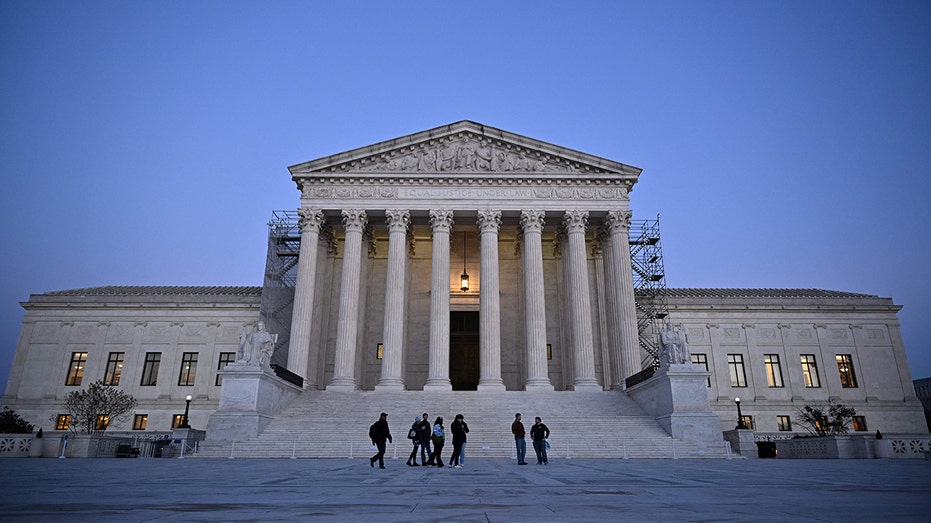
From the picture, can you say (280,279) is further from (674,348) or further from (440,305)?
(674,348)

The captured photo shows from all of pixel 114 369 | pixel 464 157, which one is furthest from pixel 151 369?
pixel 464 157

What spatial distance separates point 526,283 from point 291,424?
15.9 meters

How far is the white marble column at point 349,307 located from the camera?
108ft

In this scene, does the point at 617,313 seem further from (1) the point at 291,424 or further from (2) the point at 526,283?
(1) the point at 291,424

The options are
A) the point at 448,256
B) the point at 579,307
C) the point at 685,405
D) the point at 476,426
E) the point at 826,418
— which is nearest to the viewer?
the point at 685,405

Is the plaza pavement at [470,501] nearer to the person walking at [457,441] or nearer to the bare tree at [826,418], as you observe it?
the person walking at [457,441]

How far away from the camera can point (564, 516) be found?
17.9 ft

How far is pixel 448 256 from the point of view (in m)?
35.2

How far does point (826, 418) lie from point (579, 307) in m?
15.6

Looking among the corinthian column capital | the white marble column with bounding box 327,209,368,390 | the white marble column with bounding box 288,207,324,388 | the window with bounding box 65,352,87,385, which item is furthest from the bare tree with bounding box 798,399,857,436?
the window with bounding box 65,352,87,385

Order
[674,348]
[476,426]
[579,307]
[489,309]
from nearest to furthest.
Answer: [476,426], [674,348], [489,309], [579,307]

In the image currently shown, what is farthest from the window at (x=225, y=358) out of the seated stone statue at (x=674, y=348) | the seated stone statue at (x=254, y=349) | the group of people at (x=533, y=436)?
the group of people at (x=533, y=436)

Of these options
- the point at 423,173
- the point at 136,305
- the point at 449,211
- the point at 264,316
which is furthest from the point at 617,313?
the point at 136,305

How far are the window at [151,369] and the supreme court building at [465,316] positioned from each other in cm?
12
